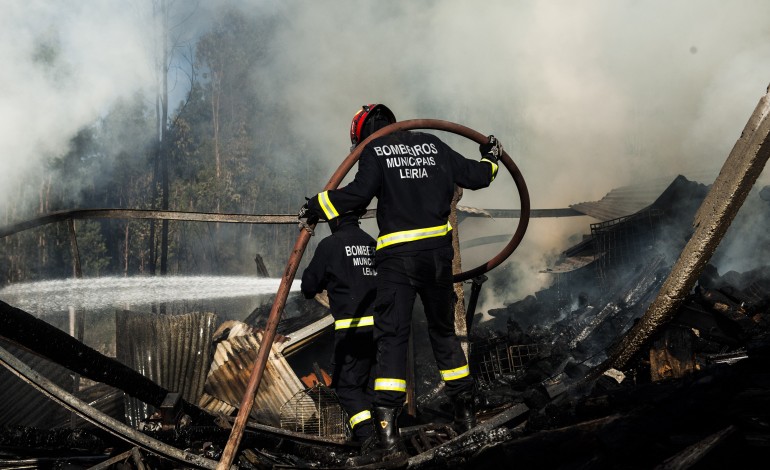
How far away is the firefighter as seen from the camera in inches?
146

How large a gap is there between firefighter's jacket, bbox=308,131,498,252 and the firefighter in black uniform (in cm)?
94

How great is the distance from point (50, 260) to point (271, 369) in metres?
23.3

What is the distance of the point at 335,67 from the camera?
22.7 m

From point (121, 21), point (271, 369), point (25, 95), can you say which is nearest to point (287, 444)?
point (271, 369)

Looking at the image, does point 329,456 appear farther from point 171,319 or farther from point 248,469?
point 171,319

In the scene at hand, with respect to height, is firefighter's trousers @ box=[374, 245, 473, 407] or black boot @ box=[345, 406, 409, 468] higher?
firefighter's trousers @ box=[374, 245, 473, 407]

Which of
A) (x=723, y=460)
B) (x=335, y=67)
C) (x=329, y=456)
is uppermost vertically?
(x=335, y=67)

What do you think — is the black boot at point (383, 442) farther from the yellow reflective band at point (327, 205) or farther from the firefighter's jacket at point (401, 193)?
the yellow reflective band at point (327, 205)

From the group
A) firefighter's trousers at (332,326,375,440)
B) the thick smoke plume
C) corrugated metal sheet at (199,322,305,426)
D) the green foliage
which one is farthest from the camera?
the green foliage

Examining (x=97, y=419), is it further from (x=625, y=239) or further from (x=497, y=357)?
(x=625, y=239)

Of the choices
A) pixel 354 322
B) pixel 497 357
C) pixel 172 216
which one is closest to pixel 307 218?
pixel 354 322

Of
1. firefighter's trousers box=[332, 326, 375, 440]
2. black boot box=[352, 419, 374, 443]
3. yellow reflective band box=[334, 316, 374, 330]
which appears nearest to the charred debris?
black boot box=[352, 419, 374, 443]

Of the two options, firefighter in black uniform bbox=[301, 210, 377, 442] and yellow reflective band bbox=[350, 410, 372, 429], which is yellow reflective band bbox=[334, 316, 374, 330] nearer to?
firefighter in black uniform bbox=[301, 210, 377, 442]

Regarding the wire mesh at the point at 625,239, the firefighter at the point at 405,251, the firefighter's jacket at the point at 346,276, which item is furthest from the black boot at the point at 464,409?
the wire mesh at the point at 625,239
